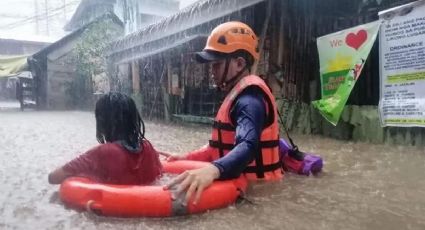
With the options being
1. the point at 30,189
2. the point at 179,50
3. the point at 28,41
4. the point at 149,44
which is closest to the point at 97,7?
the point at 28,41

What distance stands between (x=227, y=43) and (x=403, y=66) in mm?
3450

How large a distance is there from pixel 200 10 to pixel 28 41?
2525 centimetres

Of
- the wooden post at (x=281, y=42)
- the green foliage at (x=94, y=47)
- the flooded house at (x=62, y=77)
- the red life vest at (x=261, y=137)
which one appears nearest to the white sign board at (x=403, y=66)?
the wooden post at (x=281, y=42)

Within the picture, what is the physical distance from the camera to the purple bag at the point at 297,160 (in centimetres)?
373

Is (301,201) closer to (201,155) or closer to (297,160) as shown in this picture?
(297,160)

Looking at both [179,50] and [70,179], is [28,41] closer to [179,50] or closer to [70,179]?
[179,50]

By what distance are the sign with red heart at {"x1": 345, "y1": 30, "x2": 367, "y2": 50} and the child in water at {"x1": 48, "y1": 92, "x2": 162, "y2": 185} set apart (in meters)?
4.29

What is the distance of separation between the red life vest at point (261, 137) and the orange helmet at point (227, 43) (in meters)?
Answer: 0.23

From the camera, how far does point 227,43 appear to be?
3.05 meters

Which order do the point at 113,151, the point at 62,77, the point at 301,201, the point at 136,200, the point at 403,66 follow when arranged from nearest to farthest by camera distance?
the point at 136,200
the point at 113,151
the point at 301,201
the point at 403,66
the point at 62,77

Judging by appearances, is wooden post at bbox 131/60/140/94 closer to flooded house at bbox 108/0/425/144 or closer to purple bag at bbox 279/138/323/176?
flooded house at bbox 108/0/425/144

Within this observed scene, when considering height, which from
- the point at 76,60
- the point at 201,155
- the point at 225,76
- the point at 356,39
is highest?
the point at 76,60

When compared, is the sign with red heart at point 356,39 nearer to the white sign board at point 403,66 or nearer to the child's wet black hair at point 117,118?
the white sign board at point 403,66

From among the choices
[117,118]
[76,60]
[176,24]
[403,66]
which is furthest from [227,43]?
[76,60]
